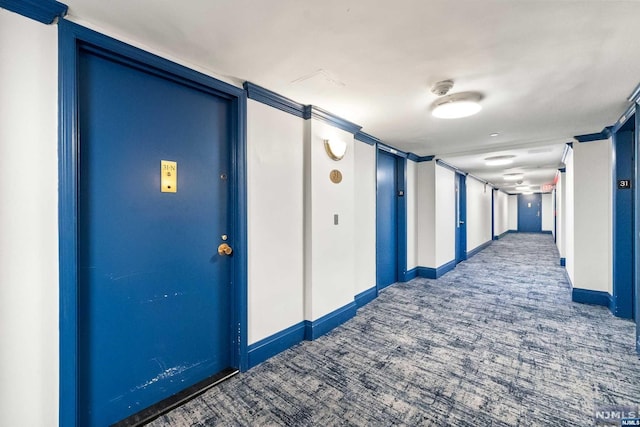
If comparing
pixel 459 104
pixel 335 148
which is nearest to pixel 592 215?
pixel 459 104

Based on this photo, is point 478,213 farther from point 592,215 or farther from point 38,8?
point 38,8

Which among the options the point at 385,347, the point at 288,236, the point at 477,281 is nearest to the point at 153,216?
the point at 288,236

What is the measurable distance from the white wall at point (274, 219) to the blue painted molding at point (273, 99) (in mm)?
46

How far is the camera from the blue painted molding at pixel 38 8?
1.33 m

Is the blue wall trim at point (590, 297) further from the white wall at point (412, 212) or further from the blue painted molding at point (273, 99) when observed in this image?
the blue painted molding at point (273, 99)

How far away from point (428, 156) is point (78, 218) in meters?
5.41

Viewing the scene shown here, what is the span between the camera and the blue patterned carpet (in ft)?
5.91

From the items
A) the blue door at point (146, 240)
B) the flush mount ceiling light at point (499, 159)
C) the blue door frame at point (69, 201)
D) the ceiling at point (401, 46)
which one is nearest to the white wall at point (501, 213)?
the flush mount ceiling light at point (499, 159)

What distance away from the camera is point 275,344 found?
2559mm

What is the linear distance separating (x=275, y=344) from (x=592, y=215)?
461cm

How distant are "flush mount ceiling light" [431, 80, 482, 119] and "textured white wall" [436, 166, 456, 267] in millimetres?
2954

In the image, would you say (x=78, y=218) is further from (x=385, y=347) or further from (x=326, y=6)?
(x=385, y=347)

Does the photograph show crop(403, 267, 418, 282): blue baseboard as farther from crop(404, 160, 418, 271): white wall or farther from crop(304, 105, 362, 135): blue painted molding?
crop(304, 105, 362, 135): blue painted molding

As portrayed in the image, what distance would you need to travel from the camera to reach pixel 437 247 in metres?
5.39
